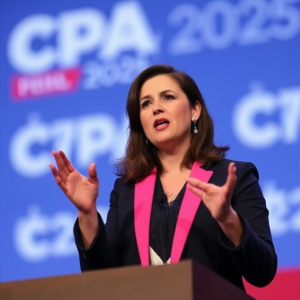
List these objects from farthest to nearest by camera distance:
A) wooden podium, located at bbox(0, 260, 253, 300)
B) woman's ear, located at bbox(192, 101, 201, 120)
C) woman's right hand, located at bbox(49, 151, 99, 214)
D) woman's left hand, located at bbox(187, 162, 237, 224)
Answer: woman's ear, located at bbox(192, 101, 201, 120)
woman's right hand, located at bbox(49, 151, 99, 214)
woman's left hand, located at bbox(187, 162, 237, 224)
wooden podium, located at bbox(0, 260, 253, 300)

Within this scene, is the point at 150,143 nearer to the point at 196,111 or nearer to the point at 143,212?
the point at 196,111

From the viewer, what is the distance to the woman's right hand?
83.6 inches

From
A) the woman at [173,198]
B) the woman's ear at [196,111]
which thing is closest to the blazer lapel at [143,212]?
the woman at [173,198]

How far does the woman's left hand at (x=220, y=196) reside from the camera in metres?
1.89

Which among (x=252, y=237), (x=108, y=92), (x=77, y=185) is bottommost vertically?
(x=252, y=237)

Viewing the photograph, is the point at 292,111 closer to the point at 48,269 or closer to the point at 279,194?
the point at 279,194

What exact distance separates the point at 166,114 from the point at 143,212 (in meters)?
0.33

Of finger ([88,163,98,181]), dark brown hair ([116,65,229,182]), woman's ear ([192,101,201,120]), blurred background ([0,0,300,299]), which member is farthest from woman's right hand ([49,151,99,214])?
blurred background ([0,0,300,299])

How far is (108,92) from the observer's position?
3719 millimetres

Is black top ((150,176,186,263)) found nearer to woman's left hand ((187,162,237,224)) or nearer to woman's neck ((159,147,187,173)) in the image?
woman's neck ((159,147,187,173))

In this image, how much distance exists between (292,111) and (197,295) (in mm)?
1828

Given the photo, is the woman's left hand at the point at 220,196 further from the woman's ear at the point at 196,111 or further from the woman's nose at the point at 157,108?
the woman's ear at the point at 196,111

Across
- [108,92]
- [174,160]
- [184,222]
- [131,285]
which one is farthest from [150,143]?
[108,92]

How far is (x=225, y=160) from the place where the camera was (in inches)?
93.6
